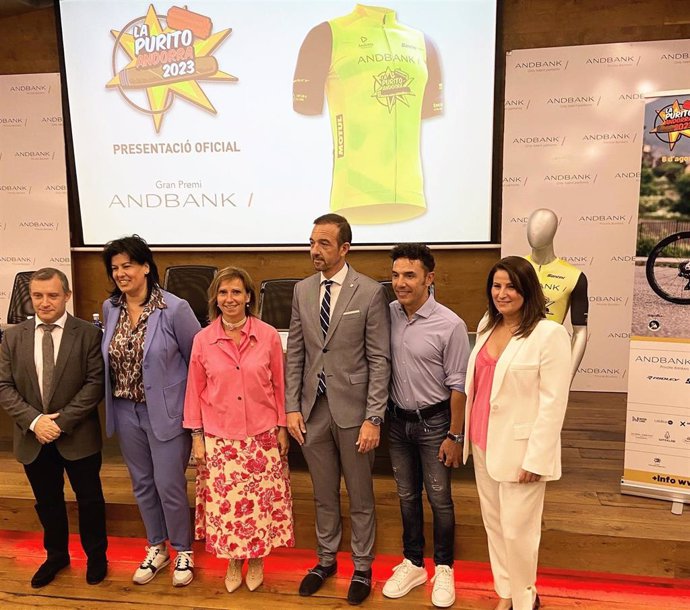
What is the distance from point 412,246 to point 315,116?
2974 mm

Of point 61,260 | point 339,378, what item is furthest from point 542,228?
point 61,260

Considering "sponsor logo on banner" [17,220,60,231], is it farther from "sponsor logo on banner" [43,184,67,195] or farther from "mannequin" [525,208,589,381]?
"mannequin" [525,208,589,381]

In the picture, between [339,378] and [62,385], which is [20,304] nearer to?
[62,385]

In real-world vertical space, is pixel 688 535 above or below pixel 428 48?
below

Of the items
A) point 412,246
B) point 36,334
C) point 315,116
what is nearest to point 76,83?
point 315,116

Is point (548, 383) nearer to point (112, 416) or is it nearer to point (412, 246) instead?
point (412, 246)

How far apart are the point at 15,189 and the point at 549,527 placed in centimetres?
535

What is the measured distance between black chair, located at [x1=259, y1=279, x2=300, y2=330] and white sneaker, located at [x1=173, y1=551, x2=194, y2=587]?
1.72 meters

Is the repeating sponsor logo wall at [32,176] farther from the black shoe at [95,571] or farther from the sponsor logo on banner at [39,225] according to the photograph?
the black shoe at [95,571]

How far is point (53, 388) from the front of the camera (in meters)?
2.31

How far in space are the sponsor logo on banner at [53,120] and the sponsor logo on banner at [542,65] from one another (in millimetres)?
4086

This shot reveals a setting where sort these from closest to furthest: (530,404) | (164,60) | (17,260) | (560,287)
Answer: (530,404) → (560,287) → (164,60) → (17,260)

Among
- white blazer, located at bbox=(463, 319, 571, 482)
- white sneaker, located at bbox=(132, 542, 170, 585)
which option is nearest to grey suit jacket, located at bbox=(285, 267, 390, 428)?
white blazer, located at bbox=(463, 319, 571, 482)

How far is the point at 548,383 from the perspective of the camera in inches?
73.0
